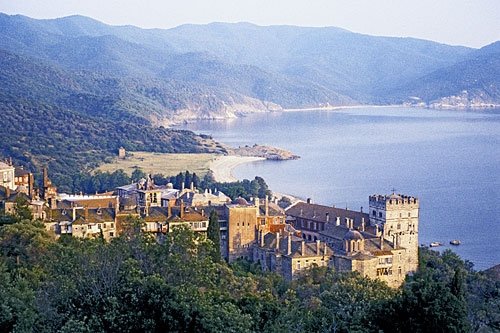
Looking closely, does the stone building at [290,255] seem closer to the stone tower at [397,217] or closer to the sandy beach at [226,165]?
the stone tower at [397,217]

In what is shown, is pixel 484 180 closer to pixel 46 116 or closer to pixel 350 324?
pixel 46 116

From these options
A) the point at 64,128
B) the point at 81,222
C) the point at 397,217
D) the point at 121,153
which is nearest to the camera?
the point at 81,222

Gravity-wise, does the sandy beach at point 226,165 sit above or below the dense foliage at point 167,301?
below

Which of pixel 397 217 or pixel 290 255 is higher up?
pixel 397 217

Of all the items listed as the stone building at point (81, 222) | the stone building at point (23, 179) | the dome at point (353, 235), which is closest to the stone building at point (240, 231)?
the dome at point (353, 235)

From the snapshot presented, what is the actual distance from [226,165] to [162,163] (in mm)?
7759

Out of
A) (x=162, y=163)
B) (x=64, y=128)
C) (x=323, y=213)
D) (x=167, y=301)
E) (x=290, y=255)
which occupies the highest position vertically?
(x=64, y=128)

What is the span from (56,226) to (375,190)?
42632 mm

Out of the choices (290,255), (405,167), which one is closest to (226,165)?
(405,167)

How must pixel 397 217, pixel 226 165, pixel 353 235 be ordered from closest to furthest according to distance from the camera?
1. pixel 353 235
2. pixel 397 217
3. pixel 226 165

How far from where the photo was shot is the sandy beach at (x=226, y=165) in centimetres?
7594

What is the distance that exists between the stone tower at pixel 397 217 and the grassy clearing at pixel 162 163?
122ft

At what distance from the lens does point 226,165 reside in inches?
3450

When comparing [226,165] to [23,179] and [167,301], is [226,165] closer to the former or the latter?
[23,179]
